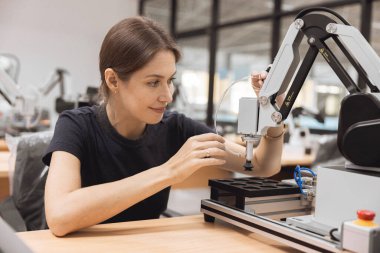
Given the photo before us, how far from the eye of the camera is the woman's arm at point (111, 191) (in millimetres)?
1013

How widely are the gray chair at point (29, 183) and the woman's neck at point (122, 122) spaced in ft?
1.40

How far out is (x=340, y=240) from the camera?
0.82 meters

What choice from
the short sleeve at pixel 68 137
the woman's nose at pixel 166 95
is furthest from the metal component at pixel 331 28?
the short sleeve at pixel 68 137

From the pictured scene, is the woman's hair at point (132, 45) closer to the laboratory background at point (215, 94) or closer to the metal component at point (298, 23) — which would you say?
the laboratory background at point (215, 94)

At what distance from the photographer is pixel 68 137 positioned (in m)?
1.22

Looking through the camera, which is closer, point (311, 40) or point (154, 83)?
point (311, 40)

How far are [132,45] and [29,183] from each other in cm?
76

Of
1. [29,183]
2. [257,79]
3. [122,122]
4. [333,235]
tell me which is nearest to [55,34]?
[29,183]

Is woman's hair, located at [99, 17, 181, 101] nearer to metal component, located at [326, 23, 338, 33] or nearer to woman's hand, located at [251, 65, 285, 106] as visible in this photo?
woman's hand, located at [251, 65, 285, 106]

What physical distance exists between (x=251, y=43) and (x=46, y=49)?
3495 millimetres

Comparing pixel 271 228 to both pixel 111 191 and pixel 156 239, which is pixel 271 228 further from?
pixel 111 191

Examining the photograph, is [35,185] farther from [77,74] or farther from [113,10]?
[113,10]

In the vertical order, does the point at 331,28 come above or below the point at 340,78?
above

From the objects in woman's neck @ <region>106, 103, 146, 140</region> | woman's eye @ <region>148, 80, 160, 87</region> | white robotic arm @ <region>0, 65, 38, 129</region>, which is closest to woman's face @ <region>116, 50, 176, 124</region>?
woman's eye @ <region>148, 80, 160, 87</region>
